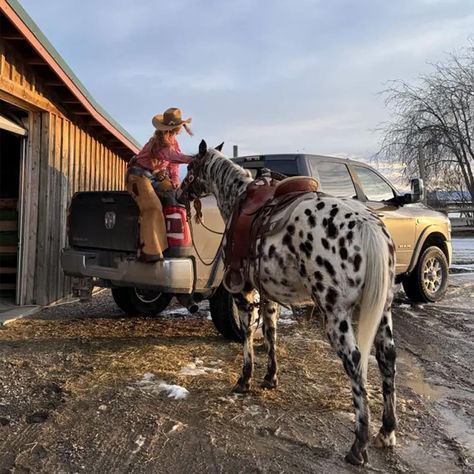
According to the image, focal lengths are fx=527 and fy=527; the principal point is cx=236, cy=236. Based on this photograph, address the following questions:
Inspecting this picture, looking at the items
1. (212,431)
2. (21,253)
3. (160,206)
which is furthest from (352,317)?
Answer: (21,253)

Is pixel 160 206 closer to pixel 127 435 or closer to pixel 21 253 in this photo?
pixel 127 435

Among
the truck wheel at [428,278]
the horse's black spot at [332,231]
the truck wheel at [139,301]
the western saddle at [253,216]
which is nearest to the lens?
the horse's black spot at [332,231]

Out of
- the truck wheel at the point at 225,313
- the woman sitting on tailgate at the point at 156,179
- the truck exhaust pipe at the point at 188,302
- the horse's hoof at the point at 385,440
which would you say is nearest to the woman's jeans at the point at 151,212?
the woman sitting on tailgate at the point at 156,179

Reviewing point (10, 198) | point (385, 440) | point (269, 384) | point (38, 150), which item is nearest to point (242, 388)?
point (269, 384)

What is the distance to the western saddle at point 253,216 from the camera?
403 cm

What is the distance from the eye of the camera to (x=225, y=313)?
578 cm

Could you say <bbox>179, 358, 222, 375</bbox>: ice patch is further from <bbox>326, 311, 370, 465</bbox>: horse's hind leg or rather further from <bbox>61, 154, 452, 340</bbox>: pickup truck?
<bbox>326, 311, 370, 465</bbox>: horse's hind leg

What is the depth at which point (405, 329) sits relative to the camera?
7.05m

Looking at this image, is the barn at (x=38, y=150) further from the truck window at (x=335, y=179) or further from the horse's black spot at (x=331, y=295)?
the horse's black spot at (x=331, y=295)

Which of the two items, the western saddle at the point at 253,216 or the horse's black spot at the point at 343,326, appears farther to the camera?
the western saddle at the point at 253,216

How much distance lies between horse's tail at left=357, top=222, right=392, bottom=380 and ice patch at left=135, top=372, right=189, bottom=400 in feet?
5.62

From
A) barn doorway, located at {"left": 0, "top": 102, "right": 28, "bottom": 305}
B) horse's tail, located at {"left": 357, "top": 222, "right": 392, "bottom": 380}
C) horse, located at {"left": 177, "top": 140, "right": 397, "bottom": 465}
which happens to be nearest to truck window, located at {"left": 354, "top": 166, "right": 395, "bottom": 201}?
horse, located at {"left": 177, "top": 140, "right": 397, "bottom": 465}

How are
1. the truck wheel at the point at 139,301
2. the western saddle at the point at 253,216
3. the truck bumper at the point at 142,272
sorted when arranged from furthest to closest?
the truck wheel at the point at 139,301 → the truck bumper at the point at 142,272 → the western saddle at the point at 253,216

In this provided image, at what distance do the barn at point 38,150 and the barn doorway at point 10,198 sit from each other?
2 centimetres
